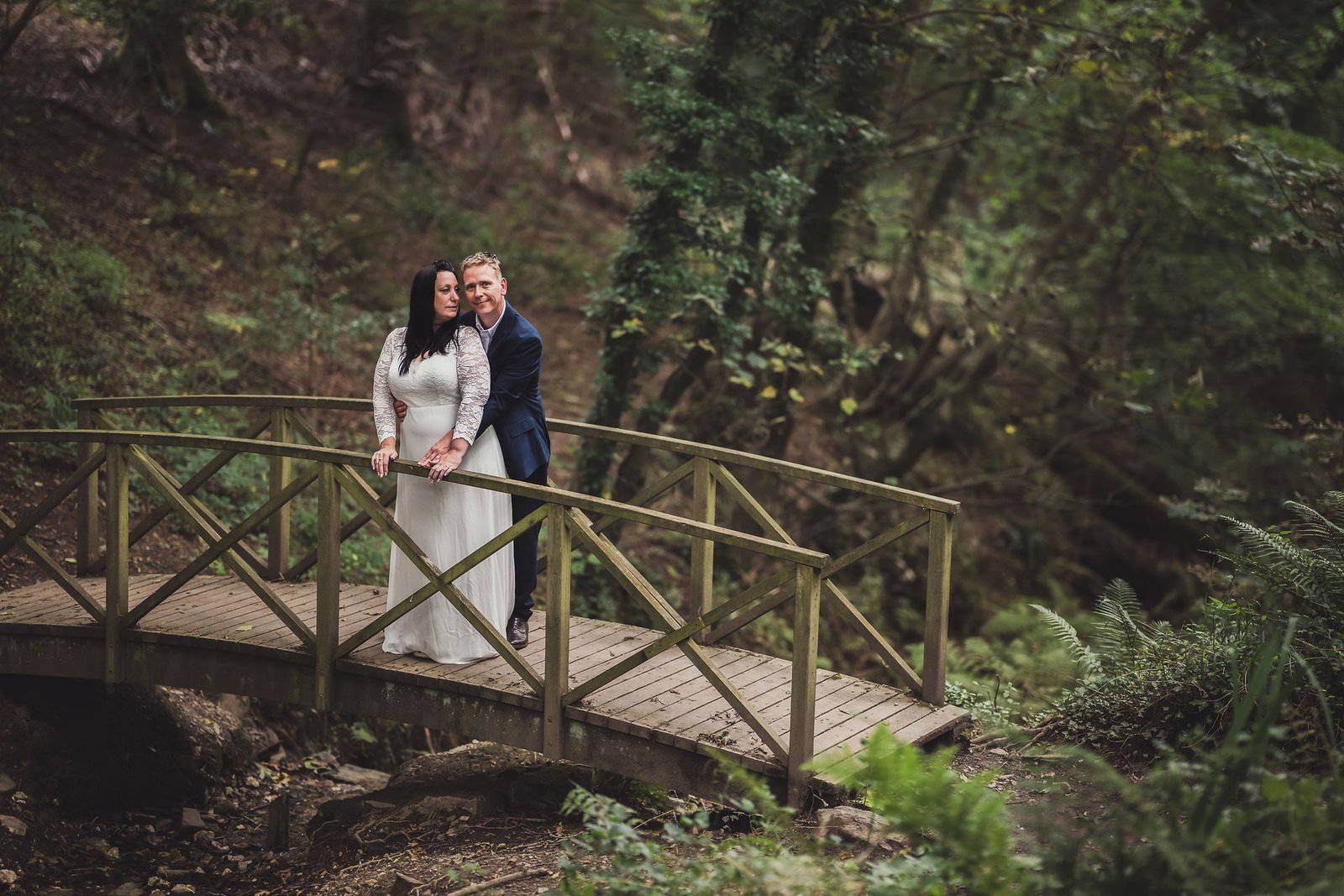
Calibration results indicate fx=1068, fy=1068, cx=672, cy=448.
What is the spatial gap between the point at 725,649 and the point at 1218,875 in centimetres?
349

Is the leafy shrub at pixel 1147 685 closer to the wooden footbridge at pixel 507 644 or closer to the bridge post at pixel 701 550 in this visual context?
the wooden footbridge at pixel 507 644

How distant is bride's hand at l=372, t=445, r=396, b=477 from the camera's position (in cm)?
534

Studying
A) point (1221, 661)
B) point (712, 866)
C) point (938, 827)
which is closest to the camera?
point (938, 827)

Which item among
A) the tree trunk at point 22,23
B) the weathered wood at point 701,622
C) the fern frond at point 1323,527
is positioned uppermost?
the tree trunk at point 22,23

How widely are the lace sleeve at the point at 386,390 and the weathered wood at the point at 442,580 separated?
1.06 ft

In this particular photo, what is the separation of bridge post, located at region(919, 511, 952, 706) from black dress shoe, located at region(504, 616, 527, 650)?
7.26 feet

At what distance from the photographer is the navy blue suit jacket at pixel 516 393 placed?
555 cm

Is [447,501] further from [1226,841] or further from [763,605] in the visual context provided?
[1226,841]

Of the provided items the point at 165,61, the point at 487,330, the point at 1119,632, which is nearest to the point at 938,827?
the point at 1119,632

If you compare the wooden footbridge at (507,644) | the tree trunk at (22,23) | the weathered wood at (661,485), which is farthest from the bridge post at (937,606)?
the tree trunk at (22,23)

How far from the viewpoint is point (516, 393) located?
5.59m

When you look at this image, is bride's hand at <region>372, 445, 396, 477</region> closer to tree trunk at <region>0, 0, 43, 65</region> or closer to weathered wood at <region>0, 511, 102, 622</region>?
weathered wood at <region>0, 511, 102, 622</region>

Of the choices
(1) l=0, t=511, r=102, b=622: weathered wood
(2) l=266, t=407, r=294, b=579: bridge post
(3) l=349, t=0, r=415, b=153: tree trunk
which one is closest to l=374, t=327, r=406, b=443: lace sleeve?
(2) l=266, t=407, r=294, b=579: bridge post

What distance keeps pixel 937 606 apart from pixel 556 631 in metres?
1.96
